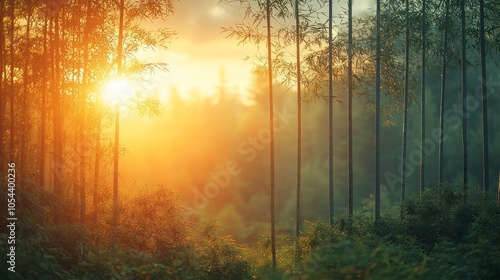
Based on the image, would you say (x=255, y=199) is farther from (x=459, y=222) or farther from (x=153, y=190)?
(x=459, y=222)

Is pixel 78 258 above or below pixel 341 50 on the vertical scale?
below

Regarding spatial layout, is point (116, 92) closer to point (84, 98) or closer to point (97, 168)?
point (84, 98)

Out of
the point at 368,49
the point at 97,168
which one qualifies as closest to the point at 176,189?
the point at 97,168

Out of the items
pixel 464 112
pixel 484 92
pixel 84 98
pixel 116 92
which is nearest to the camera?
pixel 484 92

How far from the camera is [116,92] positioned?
39.9 feet

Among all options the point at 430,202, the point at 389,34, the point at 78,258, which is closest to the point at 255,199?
the point at 389,34

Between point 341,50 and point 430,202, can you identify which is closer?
point 430,202

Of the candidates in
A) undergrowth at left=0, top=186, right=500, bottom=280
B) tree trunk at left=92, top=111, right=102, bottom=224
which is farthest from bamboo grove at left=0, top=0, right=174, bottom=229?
undergrowth at left=0, top=186, right=500, bottom=280

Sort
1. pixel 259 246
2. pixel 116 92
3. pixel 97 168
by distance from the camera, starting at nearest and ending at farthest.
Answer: pixel 116 92, pixel 97 168, pixel 259 246

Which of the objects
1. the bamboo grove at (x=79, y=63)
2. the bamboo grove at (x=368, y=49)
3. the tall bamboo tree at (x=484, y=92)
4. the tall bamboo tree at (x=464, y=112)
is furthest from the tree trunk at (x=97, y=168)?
the tall bamboo tree at (x=484, y=92)

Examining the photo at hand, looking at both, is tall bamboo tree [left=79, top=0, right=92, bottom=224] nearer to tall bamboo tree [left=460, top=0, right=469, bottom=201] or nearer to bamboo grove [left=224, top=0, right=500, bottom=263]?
bamboo grove [left=224, top=0, right=500, bottom=263]

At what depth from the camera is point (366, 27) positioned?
1338cm

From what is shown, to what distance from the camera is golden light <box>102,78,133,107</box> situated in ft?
40.3

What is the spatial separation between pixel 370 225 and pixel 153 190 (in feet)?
14.3
